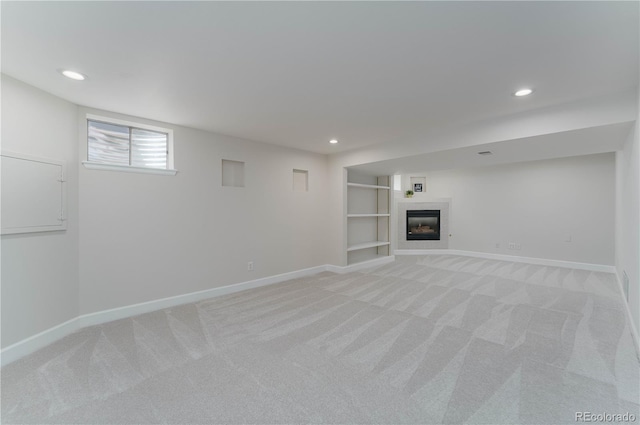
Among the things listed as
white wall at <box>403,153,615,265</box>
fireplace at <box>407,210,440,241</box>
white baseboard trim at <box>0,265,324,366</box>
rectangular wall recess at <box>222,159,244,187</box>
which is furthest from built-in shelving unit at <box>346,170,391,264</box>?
rectangular wall recess at <box>222,159,244,187</box>

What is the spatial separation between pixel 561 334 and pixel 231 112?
Result: 4.31 m

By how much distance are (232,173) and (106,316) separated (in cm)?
243

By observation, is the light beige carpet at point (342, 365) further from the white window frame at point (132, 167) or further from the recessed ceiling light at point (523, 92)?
the recessed ceiling light at point (523, 92)

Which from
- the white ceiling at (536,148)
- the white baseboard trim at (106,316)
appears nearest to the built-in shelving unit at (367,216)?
the white ceiling at (536,148)

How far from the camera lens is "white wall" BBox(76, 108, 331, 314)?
122 inches

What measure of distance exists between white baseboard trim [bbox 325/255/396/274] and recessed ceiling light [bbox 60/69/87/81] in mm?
4605

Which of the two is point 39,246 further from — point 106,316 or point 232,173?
point 232,173

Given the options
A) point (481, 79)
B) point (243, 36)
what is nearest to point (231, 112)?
point (243, 36)

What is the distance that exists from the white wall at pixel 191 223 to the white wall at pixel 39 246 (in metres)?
0.12

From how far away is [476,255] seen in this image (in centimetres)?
711

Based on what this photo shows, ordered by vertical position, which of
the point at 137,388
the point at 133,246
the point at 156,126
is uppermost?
the point at 156,126

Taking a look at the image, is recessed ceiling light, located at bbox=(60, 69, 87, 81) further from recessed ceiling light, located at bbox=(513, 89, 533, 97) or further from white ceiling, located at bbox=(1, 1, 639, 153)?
recessed ceiling light, located at bbox=(513, 89, 533, 97)

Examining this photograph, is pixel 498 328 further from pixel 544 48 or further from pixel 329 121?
pixel 329 121

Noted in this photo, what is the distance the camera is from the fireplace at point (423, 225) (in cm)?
780
